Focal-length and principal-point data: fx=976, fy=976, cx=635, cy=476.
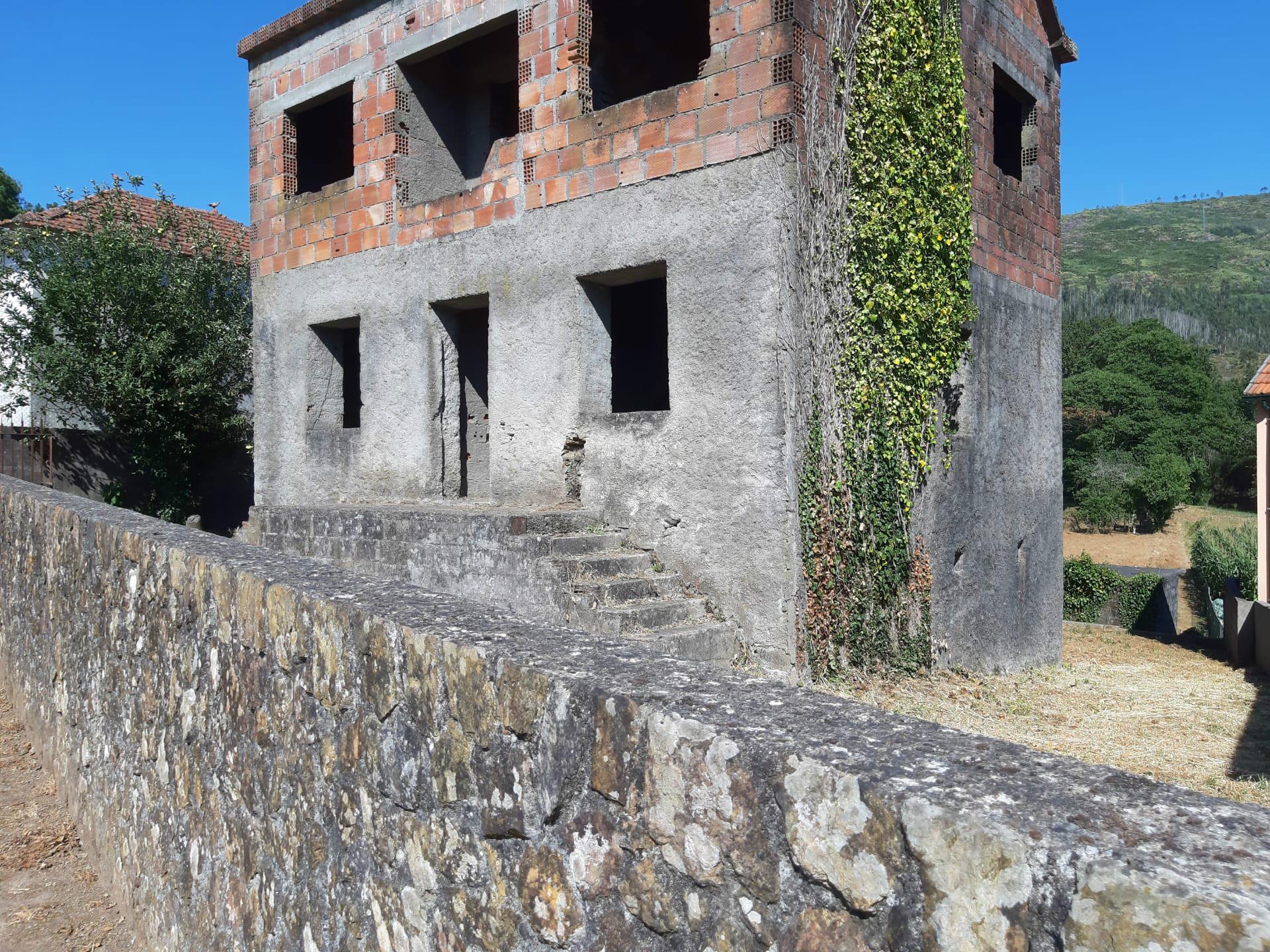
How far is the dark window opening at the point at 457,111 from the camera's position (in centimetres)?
1014

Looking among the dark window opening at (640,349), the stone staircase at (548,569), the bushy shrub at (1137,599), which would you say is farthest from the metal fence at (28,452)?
the bushy shrub at (1137,599)

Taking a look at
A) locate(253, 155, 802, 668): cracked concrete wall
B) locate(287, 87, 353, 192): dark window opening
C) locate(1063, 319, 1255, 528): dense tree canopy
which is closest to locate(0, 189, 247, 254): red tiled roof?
locate(287, 87, 353, 192): dark window opening

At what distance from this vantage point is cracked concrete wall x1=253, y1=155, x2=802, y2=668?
7039 millimetres

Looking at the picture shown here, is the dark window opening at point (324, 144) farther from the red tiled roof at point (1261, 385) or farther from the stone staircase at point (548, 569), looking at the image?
the red tiled roof at point (1261, 385)

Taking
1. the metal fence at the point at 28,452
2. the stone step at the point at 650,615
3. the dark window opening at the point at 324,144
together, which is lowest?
the stone step at the point at 650,615

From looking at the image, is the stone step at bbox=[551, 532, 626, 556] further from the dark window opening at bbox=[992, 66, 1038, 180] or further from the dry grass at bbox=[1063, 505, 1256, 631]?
the dry grass at bbox=[1063, 505, 1256, 631]

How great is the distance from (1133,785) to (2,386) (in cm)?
1893

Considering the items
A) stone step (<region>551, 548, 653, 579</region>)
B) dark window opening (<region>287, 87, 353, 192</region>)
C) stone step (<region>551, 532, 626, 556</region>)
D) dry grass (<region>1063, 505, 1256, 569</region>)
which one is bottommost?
dry grass (<region>1063, 505, 1256, 569</region>)

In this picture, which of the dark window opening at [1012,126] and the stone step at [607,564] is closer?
the stone step at [607,564]

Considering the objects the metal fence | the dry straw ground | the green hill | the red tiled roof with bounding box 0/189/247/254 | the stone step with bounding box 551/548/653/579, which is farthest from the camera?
the green hill

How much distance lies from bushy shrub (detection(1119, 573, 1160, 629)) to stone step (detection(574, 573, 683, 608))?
13896 millimetres

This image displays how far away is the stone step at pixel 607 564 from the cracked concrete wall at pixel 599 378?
17 cm

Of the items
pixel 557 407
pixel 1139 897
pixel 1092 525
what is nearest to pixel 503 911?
pixel 1139 897

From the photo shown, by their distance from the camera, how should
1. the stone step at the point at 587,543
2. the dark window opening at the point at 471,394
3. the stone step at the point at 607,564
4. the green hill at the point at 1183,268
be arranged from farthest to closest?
the green hill at the point at 1183,268, the dark window opening at the point at 471,394, the stone step at the point at 587,543, the stone step at the point at 607,564
